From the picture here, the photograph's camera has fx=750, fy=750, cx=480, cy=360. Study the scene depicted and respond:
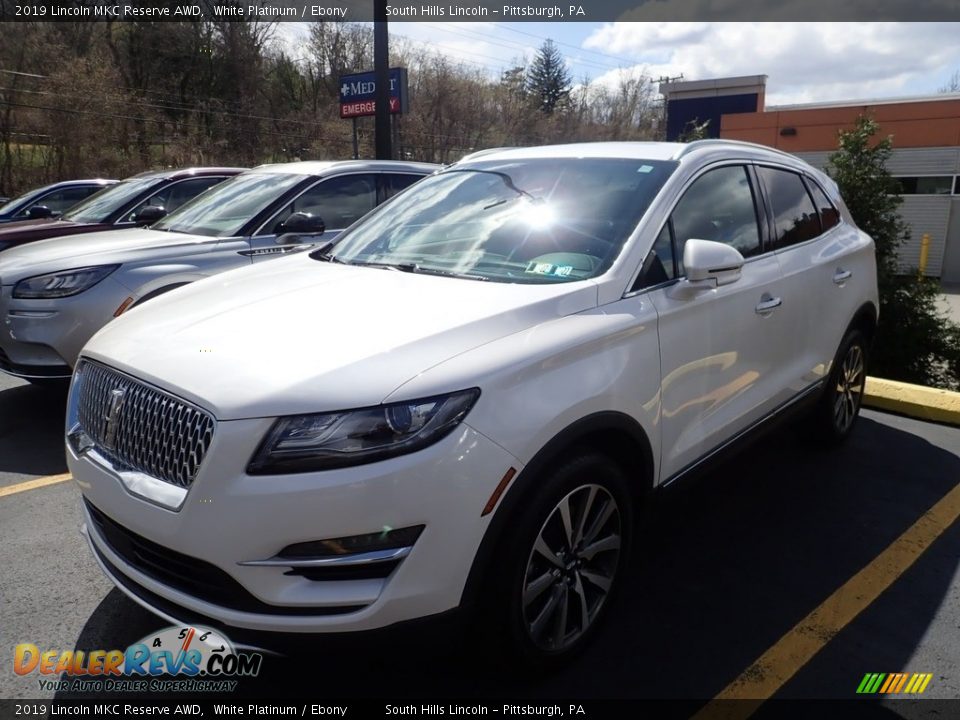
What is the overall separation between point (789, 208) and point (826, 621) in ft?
7.34

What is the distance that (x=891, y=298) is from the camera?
333 inches

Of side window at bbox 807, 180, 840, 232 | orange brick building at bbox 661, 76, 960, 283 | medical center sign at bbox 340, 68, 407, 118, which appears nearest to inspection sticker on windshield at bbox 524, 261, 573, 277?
side window at bbox 807, 180, 840, 232

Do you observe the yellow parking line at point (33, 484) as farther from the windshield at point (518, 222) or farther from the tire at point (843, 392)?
the tire at point (843, 392)

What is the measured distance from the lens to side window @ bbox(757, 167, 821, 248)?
397 cm

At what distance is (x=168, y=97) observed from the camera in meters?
33.1

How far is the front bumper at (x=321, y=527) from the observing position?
1995 millimetres

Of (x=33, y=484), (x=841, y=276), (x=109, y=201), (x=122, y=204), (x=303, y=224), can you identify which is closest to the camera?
(x=33, y=484)

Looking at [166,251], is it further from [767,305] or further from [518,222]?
[767,305]

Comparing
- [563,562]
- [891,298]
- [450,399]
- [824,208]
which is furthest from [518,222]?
[891,298]

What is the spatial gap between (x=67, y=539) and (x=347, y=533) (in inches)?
91.0

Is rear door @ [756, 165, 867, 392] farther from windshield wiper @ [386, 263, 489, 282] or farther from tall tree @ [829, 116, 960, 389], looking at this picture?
tall tree @ [829, 116, 960, 389]

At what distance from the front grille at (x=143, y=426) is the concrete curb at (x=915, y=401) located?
5.27 m

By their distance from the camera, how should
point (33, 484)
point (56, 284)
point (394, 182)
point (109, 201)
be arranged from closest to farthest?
point (33, 484)
point (56, 284)
point (394, 182)
point (109, 201)

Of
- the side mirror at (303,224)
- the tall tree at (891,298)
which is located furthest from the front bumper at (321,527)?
the tall tree at (891,298)
